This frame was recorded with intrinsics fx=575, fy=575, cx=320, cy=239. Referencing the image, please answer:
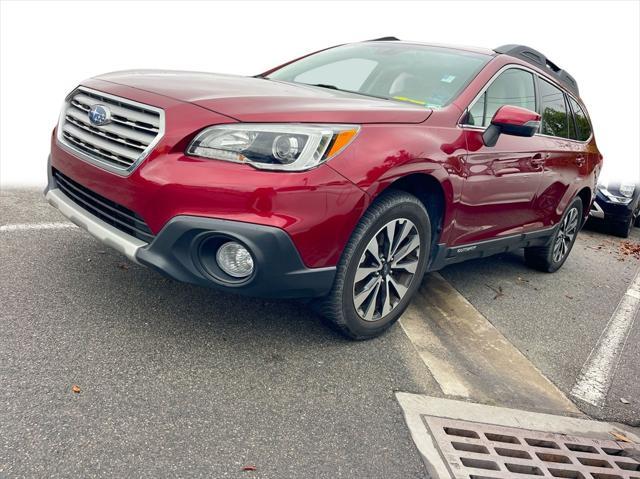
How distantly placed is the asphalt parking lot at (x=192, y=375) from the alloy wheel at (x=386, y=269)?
0.23 metres

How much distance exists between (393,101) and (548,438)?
1892 mm

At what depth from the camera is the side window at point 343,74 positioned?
12.1 ft

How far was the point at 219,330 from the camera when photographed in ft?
9.61

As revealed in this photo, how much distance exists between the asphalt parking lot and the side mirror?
1.24 metres

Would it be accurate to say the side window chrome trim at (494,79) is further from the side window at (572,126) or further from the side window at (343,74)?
the side window at (343,74)

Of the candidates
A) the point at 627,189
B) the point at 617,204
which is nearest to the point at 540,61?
the point at 617,204

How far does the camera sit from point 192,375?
250cm

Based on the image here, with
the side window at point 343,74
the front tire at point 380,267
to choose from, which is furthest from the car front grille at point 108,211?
the side window at point 343,74

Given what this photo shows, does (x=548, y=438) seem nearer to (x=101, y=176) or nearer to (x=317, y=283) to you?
(x=317, y=283)

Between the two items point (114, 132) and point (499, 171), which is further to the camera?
point (499, 171)

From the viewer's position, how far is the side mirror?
3.24 m

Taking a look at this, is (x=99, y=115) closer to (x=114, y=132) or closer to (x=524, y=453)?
(x=114, y=132)

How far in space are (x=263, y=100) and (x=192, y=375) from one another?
1.25 m

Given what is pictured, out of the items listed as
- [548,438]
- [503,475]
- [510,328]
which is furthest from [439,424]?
[510,328]
